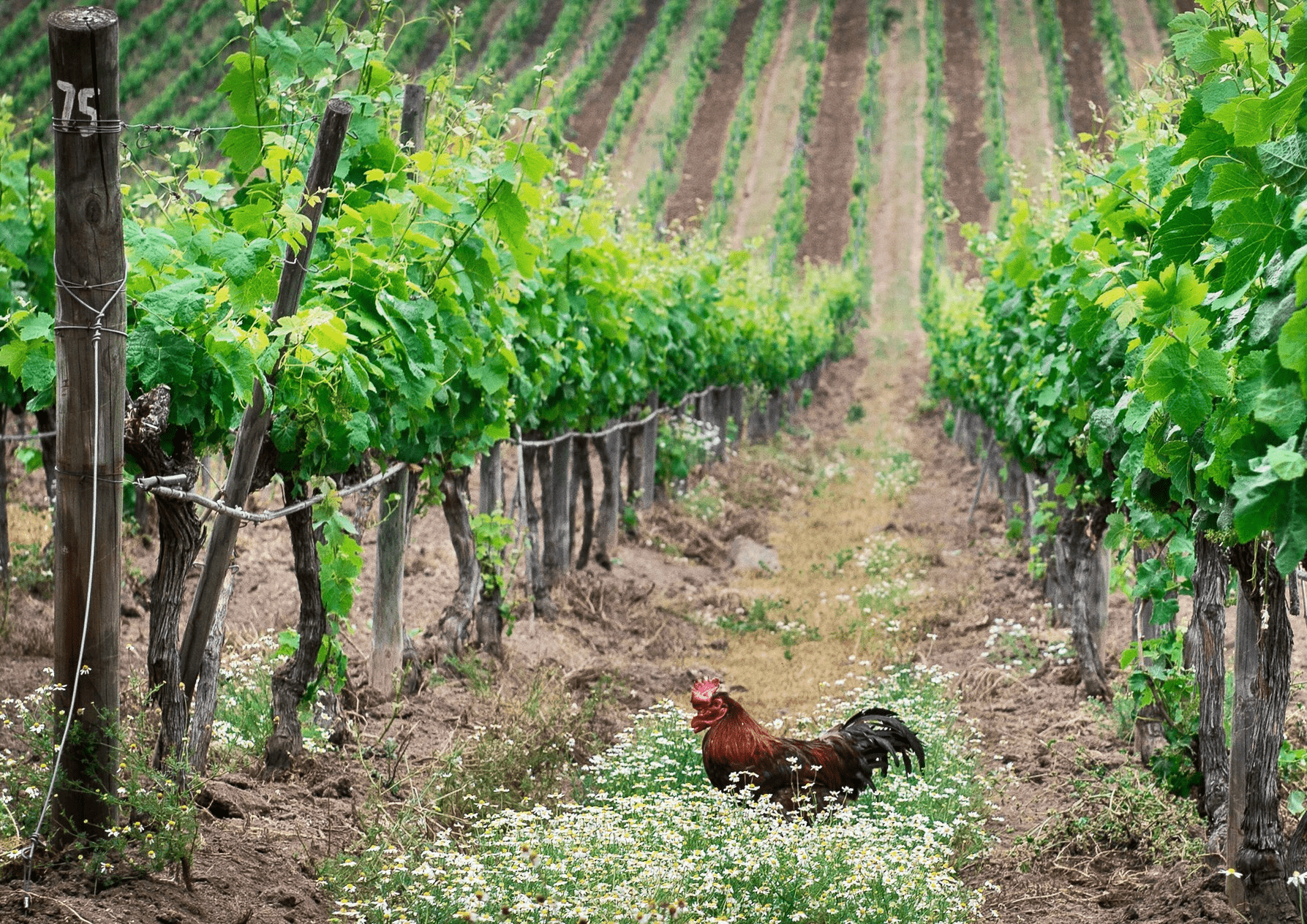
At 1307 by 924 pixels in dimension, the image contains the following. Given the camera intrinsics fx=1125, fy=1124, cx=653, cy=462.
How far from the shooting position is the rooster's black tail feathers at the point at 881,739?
5516 millimetres

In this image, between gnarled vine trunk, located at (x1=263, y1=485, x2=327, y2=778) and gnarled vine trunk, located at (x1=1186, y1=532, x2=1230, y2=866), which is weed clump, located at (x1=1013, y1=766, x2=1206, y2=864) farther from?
gnarled vine trunk, located at (x1=263, y1=485, x2=327, y2=778)

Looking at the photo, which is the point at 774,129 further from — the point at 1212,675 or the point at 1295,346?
the point at 1295,346

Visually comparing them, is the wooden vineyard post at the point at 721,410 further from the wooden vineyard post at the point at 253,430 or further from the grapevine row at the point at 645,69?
the grapevine row at the point at 645,69

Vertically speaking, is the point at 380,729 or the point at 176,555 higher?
the point at 176,555

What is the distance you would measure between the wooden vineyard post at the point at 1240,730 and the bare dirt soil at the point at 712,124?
49.2 meters

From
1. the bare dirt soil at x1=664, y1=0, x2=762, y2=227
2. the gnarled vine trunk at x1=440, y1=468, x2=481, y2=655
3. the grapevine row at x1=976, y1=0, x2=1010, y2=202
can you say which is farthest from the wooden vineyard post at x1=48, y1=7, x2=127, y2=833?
the grapevine row at x1=976, y1=0, x2=1010, y2=202

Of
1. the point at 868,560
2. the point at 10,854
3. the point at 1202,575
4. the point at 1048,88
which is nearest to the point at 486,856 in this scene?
the point at 10,854

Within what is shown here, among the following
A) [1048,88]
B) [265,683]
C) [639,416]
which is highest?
[1048,88]

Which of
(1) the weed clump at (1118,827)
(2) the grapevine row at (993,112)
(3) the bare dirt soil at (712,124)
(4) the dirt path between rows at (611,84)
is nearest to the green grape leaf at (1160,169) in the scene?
(1) the weed clump at (1118,827)

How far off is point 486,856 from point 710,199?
5674 centimetres

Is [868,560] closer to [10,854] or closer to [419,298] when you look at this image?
[419,298]

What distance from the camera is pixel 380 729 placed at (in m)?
6.22

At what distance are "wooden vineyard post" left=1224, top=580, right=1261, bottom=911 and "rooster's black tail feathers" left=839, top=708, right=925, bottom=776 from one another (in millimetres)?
1486

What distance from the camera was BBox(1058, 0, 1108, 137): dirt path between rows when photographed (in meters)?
62.9
